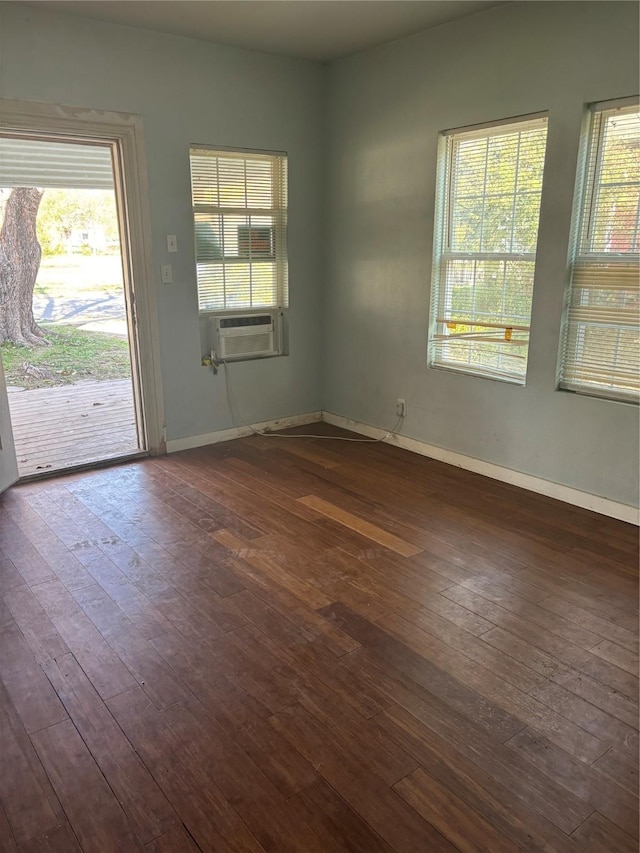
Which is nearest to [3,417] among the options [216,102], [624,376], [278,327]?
[278,327]

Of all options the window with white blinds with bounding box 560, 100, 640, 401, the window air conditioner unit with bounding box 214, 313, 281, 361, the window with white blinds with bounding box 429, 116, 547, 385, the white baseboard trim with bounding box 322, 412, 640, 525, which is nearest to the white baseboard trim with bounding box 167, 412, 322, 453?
the white baseboard trim with bounding box 322, 412, 640, 525

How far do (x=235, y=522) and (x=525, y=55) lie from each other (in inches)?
116

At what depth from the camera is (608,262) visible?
3.12 metres

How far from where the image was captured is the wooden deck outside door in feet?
11.7

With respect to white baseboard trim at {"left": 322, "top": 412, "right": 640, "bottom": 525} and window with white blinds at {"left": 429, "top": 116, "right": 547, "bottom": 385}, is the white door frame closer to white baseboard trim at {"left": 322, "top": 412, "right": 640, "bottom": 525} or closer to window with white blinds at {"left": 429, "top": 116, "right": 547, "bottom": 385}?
white baseboard trim at {"left": 322, "top": 412, "right": 640, "bottom": 525}

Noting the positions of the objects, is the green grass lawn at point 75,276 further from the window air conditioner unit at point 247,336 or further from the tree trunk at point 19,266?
the window air conditioner unit at point 247,336

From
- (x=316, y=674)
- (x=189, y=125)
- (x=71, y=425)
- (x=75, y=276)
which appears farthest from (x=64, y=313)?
(x=316, y=674)

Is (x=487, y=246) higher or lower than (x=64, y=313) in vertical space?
higher

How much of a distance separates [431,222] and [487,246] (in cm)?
45

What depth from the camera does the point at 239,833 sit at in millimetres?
1512

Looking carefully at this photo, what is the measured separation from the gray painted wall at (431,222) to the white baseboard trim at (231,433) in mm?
205

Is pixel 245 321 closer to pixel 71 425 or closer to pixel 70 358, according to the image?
pixel 71 425

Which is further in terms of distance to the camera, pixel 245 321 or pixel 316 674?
pixel 245 321

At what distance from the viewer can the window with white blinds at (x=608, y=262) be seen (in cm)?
299
